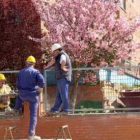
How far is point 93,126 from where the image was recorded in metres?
10.9

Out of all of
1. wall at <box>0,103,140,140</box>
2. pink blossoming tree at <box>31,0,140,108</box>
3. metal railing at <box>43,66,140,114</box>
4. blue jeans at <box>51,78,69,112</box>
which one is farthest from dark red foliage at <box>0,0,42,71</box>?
blue jeans at <box>51,78,69,112</box>

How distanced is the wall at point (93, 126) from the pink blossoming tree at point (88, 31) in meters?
3.39

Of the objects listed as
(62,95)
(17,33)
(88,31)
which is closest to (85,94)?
(62,95)

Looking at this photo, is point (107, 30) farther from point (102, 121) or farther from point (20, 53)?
point (102, 121)

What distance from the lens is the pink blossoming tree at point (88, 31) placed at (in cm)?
1406

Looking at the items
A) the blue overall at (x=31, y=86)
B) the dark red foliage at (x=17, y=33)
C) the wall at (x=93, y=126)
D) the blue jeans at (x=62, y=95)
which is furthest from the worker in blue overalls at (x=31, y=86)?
the dark red foliage at (x=17, y=33)

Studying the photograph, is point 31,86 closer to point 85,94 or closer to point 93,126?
point 85,94

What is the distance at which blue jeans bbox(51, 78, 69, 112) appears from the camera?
10516 mm

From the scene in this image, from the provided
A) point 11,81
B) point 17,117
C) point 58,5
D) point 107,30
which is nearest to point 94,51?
point 107,30

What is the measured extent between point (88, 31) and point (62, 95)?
4.09m

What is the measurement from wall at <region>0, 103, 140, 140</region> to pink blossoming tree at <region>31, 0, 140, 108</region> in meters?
3.39

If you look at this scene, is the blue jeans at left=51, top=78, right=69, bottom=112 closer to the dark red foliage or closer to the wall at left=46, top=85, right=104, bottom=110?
the wall at left=46, top=85, right=104, bottom=110

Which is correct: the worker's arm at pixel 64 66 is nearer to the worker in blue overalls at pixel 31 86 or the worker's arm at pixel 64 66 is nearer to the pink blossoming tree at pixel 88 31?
the worker in blue overalls at pixel 31 86

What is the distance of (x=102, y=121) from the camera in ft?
35.6
